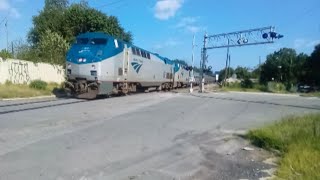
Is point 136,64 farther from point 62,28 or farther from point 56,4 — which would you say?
point 56,4

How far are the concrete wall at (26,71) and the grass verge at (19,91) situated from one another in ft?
2.73

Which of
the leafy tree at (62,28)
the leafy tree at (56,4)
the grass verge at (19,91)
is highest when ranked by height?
the leafy tree at (56,4)

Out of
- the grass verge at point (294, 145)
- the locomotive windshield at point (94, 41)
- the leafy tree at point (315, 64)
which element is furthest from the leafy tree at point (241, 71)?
the grass verge at point (294, 145)

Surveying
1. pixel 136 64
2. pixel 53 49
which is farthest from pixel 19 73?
pixel 53 49

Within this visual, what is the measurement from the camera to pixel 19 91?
94.1 ft

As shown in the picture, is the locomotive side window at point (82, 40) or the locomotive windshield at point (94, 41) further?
the locomotive side window at point (82, 40)

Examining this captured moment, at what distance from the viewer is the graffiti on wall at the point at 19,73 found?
32.1 meters

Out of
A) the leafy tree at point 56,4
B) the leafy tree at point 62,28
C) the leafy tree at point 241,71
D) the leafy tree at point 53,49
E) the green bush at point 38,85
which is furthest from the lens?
the leafy tree at point 241,71

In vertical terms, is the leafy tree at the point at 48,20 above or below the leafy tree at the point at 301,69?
above

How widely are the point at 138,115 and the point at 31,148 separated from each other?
7904 millimetres

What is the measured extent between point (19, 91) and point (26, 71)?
18.6 feet

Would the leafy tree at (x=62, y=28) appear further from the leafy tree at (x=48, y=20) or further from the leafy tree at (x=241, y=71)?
the leafy tree at (x=241, y=71)

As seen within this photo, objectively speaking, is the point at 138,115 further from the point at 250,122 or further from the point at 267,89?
the point at 267,89

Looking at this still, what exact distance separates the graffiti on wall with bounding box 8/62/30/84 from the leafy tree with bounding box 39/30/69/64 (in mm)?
7479
